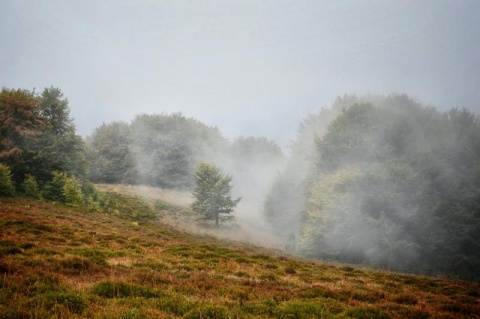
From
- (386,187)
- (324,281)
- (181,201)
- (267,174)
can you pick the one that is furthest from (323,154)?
(267,174)

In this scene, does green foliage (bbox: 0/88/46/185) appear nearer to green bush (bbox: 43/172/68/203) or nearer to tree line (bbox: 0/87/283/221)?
tree line (bbox: 0/87/283/221)

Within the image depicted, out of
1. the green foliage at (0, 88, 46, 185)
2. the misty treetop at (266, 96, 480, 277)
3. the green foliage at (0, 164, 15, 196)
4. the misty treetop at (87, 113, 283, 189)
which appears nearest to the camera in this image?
the misty treetop at (266, 96, 480, 277)

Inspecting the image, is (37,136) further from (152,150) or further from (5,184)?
(152,150)

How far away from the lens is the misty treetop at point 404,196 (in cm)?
2097

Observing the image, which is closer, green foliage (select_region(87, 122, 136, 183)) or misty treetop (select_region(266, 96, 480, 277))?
misty treetop (select_region(266, 96, 480, 277))

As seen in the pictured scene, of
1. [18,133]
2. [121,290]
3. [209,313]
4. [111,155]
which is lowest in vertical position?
[121,290]

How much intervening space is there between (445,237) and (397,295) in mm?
16794

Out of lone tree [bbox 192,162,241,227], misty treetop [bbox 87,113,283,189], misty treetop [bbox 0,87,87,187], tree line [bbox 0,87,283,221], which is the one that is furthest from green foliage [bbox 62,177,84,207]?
misty treetop [bbox 87,113,283,189]

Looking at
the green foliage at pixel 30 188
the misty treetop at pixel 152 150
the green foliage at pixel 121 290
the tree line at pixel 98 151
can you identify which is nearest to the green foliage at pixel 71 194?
the tree line at pixel 98 151

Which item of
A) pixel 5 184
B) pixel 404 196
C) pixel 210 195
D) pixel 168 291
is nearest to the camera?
pixel 168 291

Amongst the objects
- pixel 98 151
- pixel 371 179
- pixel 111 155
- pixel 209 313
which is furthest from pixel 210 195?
pixel 98 151

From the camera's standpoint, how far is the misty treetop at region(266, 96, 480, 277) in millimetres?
20969

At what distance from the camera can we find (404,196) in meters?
22.4

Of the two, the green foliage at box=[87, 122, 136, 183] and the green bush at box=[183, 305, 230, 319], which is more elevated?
Result: the green foliage at box=[87, 122, 136, 183]
